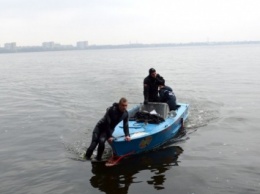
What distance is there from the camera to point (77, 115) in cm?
1841

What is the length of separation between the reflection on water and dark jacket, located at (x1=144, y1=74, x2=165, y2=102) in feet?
8.68

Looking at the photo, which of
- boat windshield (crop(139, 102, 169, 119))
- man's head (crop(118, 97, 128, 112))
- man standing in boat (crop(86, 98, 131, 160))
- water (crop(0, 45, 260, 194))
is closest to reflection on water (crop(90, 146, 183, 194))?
water (crop(0, 45, 260, 194))

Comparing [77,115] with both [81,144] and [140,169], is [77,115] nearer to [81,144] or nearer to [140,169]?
[81,144]

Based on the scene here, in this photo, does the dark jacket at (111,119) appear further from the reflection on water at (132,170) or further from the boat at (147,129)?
the reflection on water at (132,170)

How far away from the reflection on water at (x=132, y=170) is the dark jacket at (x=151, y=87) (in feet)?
8.68

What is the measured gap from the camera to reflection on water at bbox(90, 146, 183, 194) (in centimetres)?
941

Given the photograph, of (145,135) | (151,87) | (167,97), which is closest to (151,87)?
(151,87)

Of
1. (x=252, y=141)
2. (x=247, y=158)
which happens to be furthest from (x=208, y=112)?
(x=247, y=158)

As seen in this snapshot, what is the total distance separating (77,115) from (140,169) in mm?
8615

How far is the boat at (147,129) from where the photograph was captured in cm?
1078

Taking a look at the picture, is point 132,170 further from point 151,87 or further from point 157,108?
point 151,87

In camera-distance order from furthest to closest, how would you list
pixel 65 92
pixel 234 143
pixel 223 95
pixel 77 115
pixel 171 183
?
pixel 65 92 → pixel 223 95 → pixel 77 115 → pixel 234 143 → pixel 171 183

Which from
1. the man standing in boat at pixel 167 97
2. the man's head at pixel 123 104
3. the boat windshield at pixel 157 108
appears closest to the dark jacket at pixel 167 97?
the man standing in boat at pixel 167 97

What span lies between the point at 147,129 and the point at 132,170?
1979 millimetres
